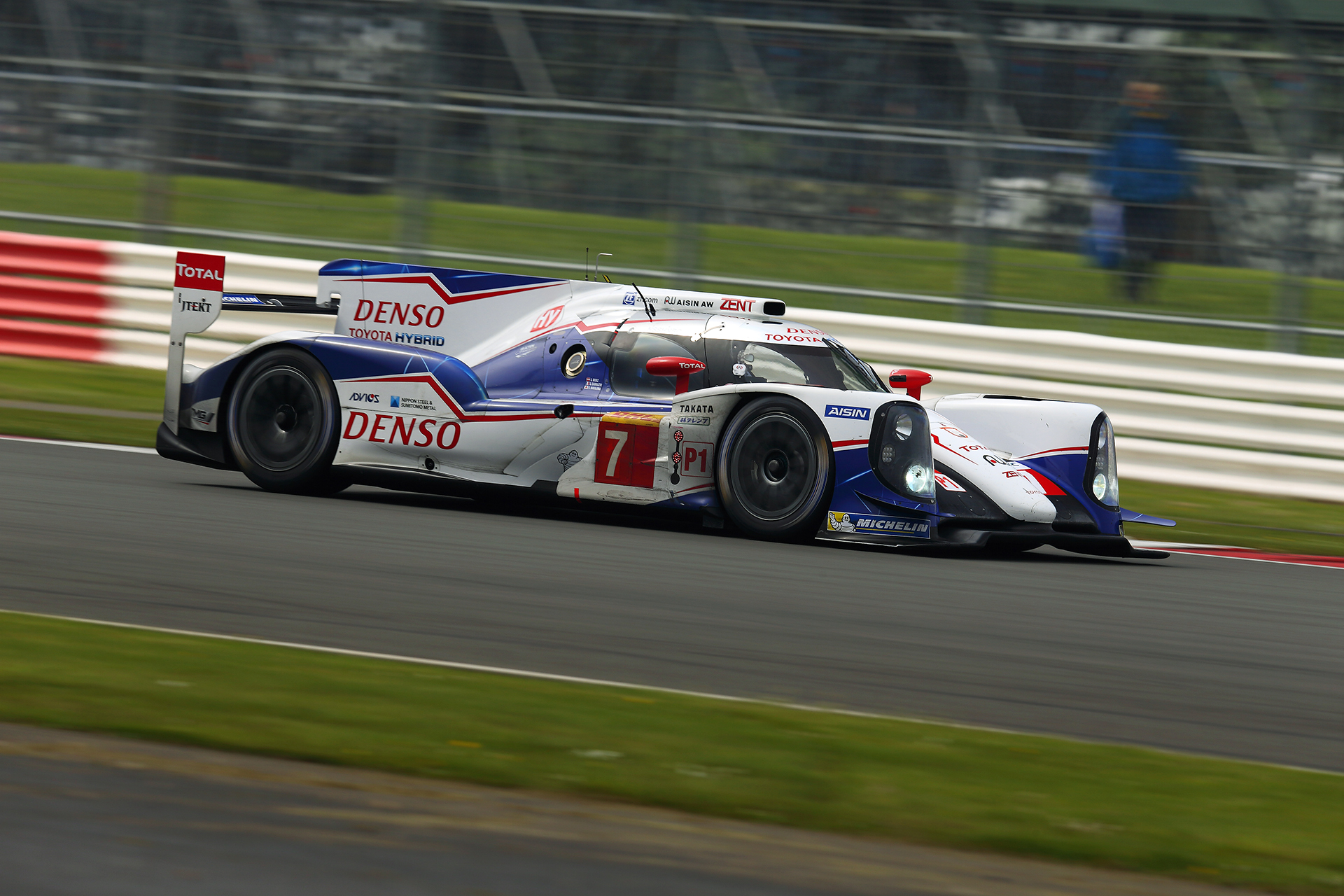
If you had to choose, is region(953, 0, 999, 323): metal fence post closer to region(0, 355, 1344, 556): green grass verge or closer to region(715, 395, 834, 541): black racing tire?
region(0, 355, 1344, 556): green grass verge

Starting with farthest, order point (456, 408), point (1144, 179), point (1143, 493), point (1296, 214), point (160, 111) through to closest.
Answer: point (160, 111) < point (1144, 179) < point (1296, 214) < point (1143, 493) < point (456, 408)

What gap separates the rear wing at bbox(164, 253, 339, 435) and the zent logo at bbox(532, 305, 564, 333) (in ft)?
3.86

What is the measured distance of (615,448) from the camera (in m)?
8.14

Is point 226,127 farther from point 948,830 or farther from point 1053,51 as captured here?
point 948,830

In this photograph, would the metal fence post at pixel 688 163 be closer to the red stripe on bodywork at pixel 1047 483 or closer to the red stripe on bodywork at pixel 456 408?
the red stripe on bodywork at pixel 456 408

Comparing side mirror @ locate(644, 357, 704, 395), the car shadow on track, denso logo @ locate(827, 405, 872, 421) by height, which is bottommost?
the car shadow on track

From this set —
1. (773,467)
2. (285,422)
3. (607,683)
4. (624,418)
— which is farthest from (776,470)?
(607,683)

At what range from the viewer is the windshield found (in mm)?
8188

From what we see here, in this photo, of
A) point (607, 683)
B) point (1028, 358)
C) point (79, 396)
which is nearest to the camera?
point (607, 683)

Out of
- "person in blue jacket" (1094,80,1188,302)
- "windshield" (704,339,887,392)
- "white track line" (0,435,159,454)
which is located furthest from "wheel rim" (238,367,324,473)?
"person in blue jacket" (1094,80,1188,302)

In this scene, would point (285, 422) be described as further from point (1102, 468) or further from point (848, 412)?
point (1102, 468)

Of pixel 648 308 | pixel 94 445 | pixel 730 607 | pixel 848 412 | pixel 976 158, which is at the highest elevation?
pixel 976 158

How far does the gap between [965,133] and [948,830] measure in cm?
866

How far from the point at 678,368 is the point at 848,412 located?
0.94m
